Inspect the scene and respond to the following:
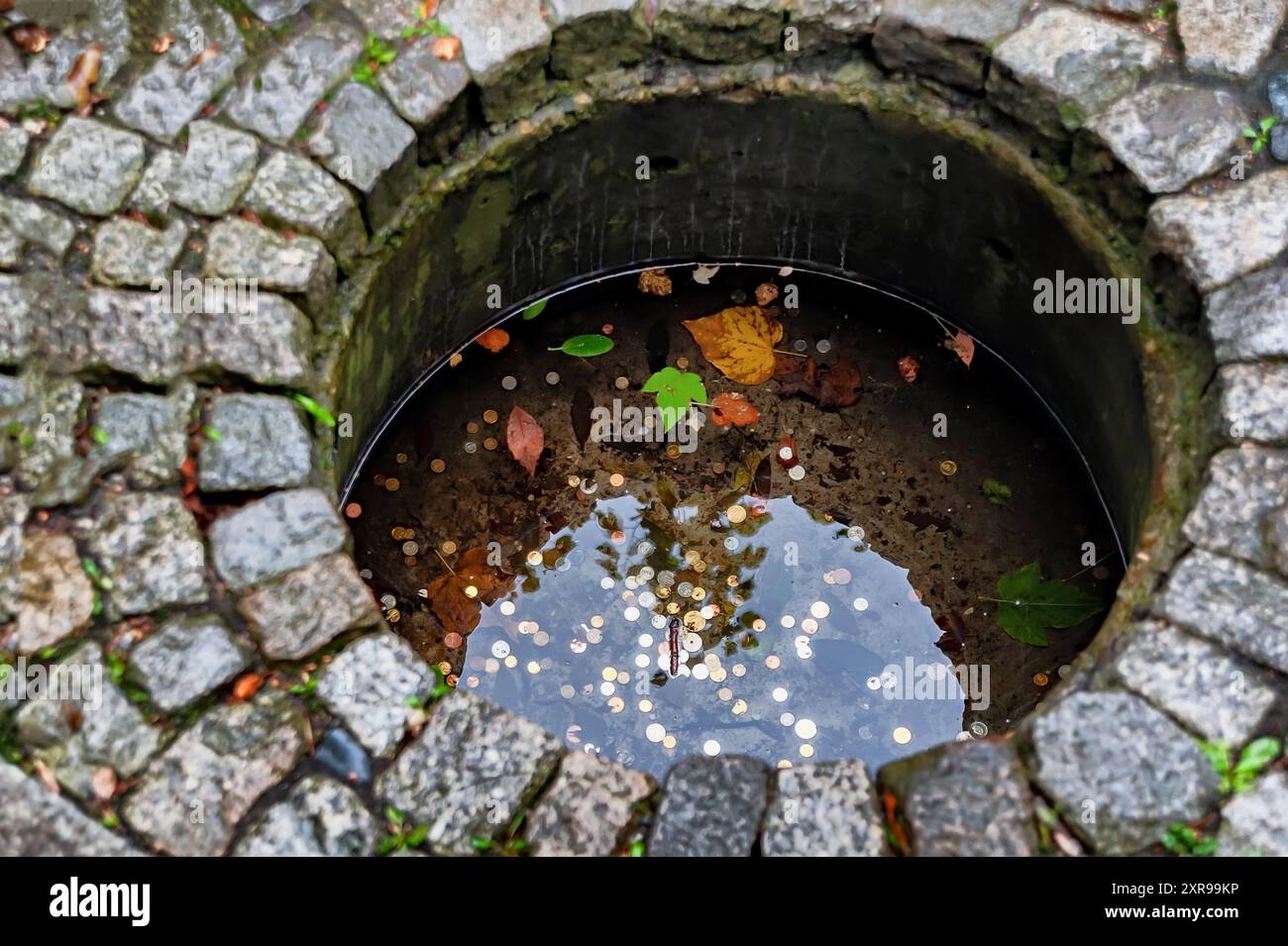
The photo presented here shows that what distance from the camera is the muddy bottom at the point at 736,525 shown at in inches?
158

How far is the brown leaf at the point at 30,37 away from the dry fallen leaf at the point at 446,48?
3.35ft

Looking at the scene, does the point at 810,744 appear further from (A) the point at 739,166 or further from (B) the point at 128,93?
(B) the point at 128,93

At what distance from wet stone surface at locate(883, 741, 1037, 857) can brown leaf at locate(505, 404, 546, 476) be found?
71.9 inches

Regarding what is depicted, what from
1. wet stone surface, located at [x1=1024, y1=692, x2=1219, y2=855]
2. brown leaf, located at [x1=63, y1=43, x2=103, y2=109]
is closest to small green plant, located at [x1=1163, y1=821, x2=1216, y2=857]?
wet stone surface, located at [x1=1024, y1=692, x2=1219, y2=855]

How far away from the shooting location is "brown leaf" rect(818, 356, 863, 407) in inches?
181

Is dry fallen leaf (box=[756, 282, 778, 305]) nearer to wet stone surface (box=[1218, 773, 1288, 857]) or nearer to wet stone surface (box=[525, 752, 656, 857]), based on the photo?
wet stone surface (box=[525, 752, 656, 857])

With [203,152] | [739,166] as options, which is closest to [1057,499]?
[739,166]

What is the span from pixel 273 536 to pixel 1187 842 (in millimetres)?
2131

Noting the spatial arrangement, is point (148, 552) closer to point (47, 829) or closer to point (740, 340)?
point (47, 829)

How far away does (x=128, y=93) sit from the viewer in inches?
145

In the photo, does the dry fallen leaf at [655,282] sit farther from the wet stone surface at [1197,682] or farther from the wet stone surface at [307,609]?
the wet stone surface at [1197,682]

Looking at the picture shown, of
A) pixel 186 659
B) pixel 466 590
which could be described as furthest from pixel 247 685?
pixel 466 590

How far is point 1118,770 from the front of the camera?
2988 millimetres

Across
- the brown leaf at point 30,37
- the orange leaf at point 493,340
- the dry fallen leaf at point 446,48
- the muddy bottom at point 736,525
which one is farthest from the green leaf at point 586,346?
the brown leaf at point 30,37
